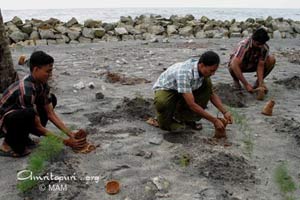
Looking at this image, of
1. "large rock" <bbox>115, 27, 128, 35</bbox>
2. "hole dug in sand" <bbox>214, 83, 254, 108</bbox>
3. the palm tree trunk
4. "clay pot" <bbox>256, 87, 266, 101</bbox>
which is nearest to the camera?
the palm tree trunk

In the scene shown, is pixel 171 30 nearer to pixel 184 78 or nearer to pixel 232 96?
pixel 232 96

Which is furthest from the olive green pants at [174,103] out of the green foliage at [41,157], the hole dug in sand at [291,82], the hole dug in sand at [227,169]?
the hole dug in sand at [291,82]

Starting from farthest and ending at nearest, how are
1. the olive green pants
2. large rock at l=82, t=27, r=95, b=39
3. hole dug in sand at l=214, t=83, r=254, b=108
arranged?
large rock at l=82, t=27, r=95, b=39 → hole dug in sand at l=214, t=83, r=254, b=108 → the olive green pants

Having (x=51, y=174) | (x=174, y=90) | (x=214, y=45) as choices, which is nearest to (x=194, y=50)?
(x=214, y=45)

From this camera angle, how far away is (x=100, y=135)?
414 cm

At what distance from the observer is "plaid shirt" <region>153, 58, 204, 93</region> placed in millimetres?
3857

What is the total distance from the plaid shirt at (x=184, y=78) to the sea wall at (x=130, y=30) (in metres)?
8.73

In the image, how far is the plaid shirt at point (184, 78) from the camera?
386cm

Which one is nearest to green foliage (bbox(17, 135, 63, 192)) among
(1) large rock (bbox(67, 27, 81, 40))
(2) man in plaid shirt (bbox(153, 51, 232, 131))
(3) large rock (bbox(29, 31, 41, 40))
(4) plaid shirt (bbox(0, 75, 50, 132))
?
(4) plaid shirt (bbox(0, 75, 50, 132))

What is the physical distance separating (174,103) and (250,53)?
2.07 metres

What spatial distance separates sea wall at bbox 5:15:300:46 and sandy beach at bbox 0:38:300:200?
6.74 metres

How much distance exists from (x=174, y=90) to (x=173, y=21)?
12606 millimetres

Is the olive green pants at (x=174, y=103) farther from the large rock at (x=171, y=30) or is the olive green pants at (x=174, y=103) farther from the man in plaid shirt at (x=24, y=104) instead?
the large rock at (x=171, y=30)

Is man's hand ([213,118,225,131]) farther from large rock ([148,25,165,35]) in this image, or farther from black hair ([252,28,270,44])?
large rock ([148,25,165,35])
